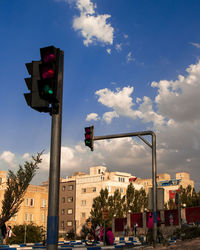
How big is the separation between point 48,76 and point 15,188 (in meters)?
12.5

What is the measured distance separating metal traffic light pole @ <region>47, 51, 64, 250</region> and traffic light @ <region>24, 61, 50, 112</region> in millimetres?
235

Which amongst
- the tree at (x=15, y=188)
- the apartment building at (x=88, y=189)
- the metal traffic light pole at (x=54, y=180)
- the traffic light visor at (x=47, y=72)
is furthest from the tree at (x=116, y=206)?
the traffic light visor at (x=47, y=72)

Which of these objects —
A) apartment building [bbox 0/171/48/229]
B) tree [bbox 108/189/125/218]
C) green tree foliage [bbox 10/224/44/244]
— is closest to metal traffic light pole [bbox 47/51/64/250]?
green tree foliage [bbox 10/224/44/244]

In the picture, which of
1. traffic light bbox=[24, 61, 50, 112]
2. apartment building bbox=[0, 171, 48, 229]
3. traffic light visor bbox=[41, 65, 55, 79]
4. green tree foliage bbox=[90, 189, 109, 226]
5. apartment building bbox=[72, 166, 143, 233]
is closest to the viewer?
traffic light visor bbox=[41, 65, 55, 79]

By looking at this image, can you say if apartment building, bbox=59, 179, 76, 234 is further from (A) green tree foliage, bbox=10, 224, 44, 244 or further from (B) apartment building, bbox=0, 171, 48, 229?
(A) green tree foliage, bbox=10, 224, 44, 244

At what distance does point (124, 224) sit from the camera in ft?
182

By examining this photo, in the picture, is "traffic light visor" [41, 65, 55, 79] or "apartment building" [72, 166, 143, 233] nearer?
"traffic light visor" [41, 65, 55, 79]

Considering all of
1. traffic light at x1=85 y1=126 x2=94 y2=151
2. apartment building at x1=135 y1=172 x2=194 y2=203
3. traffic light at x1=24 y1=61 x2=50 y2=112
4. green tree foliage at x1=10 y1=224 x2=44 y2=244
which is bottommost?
green tree foliage at x1=10 y1=224 x2=44 y2=244

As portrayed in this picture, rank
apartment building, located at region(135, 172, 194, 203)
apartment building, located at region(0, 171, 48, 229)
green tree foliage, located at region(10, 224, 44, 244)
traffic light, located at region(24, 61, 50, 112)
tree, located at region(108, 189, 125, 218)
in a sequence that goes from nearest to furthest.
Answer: traffic light, located at region(24, 61, 50, 112)
green tree foliage, located at region(10, 224, 44, 244)
apartment building, located at region(0, 171, 48, 229)
tree, located at region(108, 189, 125, 218)
apartment building, located at region(135, 172, 194, 203)

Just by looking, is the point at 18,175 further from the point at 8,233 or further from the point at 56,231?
the point at 56,231

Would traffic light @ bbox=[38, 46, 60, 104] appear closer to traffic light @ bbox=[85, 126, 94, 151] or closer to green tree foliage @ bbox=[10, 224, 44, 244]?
traffic light @ bbox=[85, 126, 94, 151]

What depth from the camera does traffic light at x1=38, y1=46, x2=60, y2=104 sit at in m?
5.26

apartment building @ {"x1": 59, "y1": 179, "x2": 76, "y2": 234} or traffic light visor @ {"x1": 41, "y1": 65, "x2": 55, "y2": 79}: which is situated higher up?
traffic light visor @ {"x1": 41, "y1": 65, "x2": 55, "y2": 79}

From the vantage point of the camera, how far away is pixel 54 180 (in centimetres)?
527
